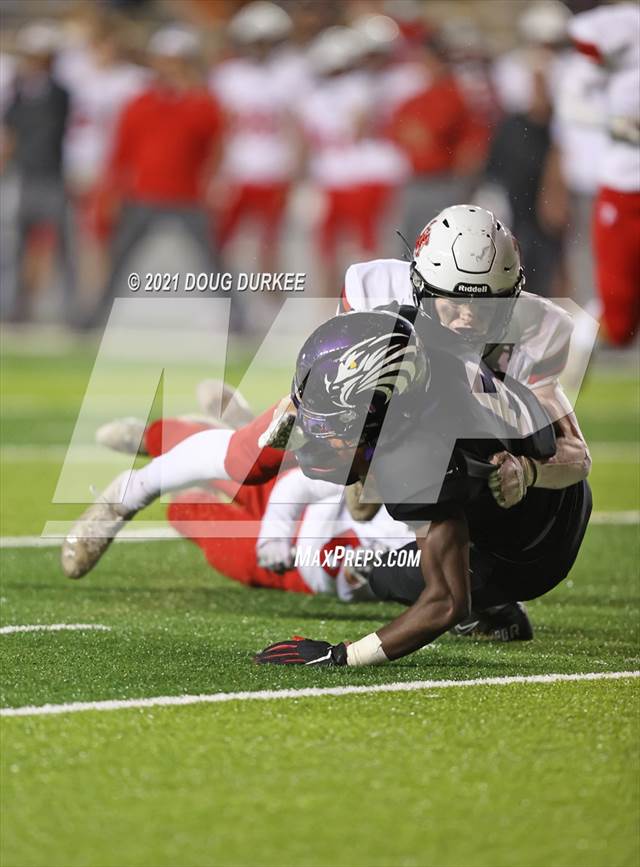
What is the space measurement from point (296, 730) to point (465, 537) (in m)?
0.71

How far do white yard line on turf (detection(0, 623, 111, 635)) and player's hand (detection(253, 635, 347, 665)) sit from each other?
0.57 metres

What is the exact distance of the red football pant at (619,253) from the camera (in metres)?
7.45

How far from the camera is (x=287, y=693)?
3.92 metres

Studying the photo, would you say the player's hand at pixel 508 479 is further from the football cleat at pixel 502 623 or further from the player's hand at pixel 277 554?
the player's hand at pixel 277 554

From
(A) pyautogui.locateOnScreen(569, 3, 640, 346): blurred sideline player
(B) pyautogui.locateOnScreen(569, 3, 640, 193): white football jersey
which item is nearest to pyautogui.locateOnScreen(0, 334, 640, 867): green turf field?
(A) pyautogui.locateOnScreen(569, 3, 640, 346): blurred sideline player

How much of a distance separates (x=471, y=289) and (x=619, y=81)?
11.2 ft

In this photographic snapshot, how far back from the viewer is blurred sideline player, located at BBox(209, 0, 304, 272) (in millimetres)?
14227

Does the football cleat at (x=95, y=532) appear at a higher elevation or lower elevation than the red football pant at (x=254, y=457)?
lower

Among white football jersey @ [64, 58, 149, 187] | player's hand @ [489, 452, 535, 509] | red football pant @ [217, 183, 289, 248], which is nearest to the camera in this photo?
player's hand @ [489, 452, 535, 509]

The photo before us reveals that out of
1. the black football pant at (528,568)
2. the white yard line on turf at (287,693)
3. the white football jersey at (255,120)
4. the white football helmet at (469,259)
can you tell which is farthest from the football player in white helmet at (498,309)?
the white football jersey at (255,120)

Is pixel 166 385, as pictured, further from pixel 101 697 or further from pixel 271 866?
pixel 271 866

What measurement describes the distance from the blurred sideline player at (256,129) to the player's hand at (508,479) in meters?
10.1

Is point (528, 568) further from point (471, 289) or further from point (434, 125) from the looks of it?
point (434, 125)

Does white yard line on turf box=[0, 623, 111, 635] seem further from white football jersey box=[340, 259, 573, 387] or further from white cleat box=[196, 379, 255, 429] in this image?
white football jersey box=[340, 259, 573, 387]
